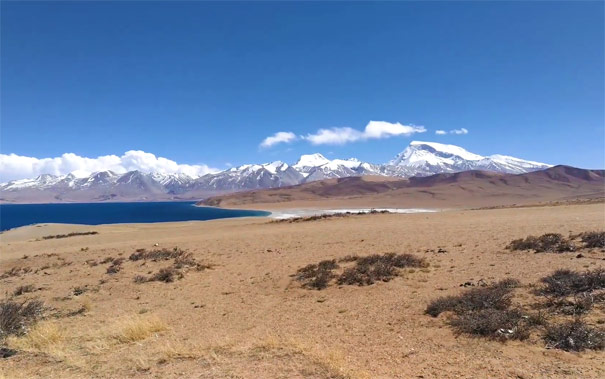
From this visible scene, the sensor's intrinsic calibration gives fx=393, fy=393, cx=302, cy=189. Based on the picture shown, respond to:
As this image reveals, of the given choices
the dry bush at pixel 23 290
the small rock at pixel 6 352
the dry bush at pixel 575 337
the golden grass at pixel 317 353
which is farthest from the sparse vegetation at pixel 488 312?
the dry bush at pixel 23 290

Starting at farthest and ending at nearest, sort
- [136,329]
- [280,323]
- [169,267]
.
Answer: [169,267] < [280,323] < [136,329]

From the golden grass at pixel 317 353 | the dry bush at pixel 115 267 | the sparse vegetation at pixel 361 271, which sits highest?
the sparse vegetation at pixel 361 271

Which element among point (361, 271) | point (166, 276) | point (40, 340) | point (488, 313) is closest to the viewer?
point (488, 313)

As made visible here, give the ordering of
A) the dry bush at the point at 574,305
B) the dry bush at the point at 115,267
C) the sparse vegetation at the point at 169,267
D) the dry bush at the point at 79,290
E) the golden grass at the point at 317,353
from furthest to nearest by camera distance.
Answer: the dry bush at the point at 115,267
the sparse vegetation at the point at 169,267
the dry bush at the point at 79,290
the dry bush at the point at 574,305
the golden grass at the point at 317,353

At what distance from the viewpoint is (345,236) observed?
87.9ft

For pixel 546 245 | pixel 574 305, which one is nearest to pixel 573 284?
pixel 574 305

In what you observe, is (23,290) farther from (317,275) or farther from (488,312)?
(488,312)

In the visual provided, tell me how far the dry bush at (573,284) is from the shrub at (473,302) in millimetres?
956

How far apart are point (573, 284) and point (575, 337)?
362 cm

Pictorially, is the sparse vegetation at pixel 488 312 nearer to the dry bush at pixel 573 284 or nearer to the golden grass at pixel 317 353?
the dry bush at pixel 573 284

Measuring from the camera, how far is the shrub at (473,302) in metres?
9.55

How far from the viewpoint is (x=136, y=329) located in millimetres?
9359

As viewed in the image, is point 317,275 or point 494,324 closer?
point 494,324

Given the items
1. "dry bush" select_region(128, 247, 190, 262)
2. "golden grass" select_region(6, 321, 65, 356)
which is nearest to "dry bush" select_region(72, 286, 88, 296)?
"golden grass" select_region(6, 321, 65, 356)
